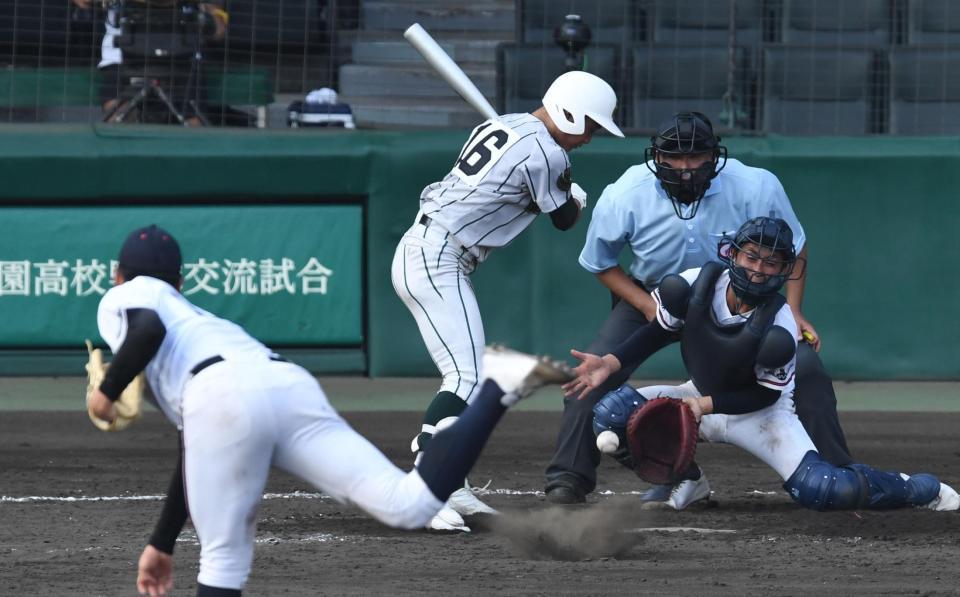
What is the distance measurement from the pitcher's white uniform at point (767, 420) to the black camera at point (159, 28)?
5.08 meters

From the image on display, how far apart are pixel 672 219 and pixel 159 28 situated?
16.1 ft

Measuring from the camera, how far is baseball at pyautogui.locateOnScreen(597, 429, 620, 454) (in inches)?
231

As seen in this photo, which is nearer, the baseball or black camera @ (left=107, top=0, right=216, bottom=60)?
the baseball

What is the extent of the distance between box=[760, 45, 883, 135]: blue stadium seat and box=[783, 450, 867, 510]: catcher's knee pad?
4.89 m

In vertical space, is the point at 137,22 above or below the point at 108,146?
above

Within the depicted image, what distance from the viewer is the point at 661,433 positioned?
586 cm

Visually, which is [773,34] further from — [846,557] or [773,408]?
[846,557]

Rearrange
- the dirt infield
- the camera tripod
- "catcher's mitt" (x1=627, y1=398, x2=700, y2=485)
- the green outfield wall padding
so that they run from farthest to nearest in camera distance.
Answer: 1. the camera tripod
2. the green outfield wall padding
3. "catcher's mitt" (x1=627, y1=398, x2=700, y2=485)
4. the dirt infield

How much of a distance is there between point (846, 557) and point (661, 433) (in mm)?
857

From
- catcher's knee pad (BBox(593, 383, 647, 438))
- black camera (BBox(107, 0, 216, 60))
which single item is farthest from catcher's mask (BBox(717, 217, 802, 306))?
black camera (BBox(107, 0, 216, 60))

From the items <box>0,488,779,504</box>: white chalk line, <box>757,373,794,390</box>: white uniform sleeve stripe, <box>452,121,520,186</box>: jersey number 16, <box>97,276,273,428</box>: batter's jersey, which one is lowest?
<box>0,488,779,504</box>: white chalk line

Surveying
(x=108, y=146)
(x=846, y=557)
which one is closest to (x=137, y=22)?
(x=108, y=146)

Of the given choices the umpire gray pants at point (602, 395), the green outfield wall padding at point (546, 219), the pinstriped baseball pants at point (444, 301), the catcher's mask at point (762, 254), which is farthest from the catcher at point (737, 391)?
the green outfield wall padding at point (546, 219)

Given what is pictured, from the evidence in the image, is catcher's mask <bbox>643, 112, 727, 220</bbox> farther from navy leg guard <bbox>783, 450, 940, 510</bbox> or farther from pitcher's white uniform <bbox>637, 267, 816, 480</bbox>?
navy leg guard <bbox>783, 450, 940, 510</bbox>
